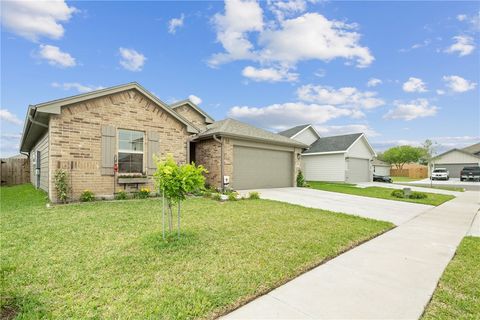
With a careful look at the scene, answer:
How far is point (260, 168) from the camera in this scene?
1429cm

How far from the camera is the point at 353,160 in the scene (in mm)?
22812

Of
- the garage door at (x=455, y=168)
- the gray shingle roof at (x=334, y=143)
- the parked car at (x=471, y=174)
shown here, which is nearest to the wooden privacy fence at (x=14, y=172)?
the gray shingle roof at (x=334, y=143)

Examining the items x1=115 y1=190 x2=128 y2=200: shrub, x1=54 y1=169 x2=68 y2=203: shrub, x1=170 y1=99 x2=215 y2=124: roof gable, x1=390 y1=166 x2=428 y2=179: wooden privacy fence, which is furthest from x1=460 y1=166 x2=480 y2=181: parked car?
x1=54 y1=169 x2=68 y2=203: shrub

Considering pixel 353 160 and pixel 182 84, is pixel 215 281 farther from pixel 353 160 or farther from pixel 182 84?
pixel 353 160

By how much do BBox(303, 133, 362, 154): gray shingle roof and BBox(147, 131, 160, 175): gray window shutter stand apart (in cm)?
1678

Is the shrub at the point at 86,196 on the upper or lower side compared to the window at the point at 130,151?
lower

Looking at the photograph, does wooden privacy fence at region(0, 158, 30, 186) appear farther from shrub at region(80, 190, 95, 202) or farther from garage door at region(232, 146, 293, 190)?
garage door at region(232, 146, 293, 190)

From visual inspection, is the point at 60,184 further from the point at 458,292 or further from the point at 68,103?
the point at 458,292

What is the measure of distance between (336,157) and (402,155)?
128 feet

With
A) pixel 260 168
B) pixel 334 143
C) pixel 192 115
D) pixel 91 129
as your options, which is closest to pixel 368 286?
pixel 91 129

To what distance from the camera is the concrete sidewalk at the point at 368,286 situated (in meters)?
2.45

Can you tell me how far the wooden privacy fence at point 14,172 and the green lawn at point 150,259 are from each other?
15338 millimetres

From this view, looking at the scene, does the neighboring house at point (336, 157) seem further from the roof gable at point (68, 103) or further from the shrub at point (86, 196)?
the shrub at point (86, 196)

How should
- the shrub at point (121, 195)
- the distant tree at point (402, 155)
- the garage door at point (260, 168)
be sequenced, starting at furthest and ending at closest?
the distant tree at point (402, 155), the garage door at point (260, 168), the shrub at point (121, 195)
